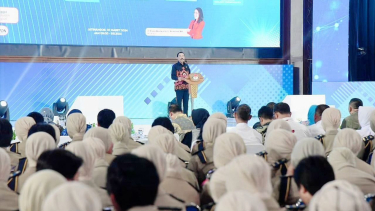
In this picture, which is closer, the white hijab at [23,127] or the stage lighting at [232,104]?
the white hijab at [23,127]

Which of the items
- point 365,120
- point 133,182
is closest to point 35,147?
point 133,182

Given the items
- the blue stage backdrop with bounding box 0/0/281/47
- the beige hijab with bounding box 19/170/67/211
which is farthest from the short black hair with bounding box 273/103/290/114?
the blue stage backdrop with bounding box 0/0/281/47

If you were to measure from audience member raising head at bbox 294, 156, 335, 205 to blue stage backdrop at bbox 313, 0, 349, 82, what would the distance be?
819cm

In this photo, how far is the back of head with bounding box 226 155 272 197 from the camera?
74.3 inches

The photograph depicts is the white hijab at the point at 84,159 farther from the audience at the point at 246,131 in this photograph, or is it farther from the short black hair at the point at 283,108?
the short black hair at the point at 283,108

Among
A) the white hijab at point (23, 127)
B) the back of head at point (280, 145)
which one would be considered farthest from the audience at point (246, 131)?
the white hijab at point (23, 127)

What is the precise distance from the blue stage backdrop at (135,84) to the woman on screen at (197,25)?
0.60 meters

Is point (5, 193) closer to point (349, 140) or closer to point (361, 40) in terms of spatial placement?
point (349, 140)

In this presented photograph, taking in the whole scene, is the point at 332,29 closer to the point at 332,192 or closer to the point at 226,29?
the point at 226,29

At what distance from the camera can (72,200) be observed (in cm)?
138

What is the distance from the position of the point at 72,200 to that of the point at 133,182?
389mm

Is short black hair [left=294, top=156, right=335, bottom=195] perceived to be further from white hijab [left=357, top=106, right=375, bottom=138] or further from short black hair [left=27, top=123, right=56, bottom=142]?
white hijab [left=357, top=106, right=375, bottom=138]

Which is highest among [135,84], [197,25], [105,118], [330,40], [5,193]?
[197,25]

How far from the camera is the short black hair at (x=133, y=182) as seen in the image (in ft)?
5.73
